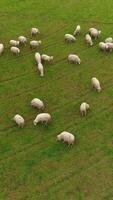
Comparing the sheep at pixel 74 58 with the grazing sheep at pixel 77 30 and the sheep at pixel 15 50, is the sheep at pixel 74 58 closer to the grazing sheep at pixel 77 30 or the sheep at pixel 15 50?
the sheep at pixel 15 50

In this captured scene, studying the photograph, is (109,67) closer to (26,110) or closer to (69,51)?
(69,51)

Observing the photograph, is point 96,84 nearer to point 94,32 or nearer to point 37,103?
point 37,103

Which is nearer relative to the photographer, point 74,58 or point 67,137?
point 67,137

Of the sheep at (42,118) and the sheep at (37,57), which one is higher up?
the sheep at (37,57)

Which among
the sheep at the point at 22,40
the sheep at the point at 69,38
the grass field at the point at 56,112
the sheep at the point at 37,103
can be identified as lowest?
the grass field at the point at 56,112

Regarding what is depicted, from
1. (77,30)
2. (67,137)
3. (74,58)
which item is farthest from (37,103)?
(77,30)

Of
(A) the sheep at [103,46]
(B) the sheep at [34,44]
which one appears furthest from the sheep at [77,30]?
(B) the sheep at [34,44]

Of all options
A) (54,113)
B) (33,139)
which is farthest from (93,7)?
(33,139)
